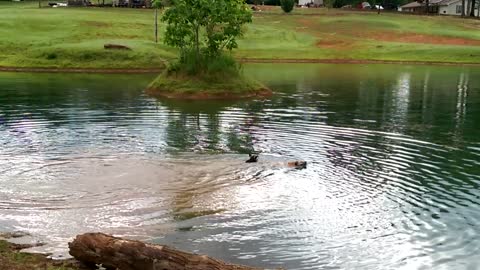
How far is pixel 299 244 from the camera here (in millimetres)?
12984

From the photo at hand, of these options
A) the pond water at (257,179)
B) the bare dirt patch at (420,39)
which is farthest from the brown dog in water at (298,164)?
the bare dirt patch at (420,39)

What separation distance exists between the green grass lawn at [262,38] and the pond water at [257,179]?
96.0 ft

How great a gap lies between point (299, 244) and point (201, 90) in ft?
91.5

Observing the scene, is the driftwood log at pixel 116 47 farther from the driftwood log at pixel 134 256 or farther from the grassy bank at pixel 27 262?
the driftwood log at pixel 134 256

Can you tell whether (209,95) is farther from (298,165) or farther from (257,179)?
(257,179)

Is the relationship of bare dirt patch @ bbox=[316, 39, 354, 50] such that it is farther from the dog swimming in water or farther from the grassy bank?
the grassy bank

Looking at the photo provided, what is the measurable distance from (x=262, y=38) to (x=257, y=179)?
232 ft

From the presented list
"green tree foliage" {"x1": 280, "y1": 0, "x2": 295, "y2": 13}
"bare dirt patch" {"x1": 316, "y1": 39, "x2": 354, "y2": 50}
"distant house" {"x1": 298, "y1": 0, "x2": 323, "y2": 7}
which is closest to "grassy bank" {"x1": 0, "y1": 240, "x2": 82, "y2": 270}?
"bare dirt patch" {"x1": 316, "y1": 39, "x2": 354, "y2": 50}

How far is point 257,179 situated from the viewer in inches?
717

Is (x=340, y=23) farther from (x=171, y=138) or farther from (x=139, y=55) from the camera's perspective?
(x=171, y=138)

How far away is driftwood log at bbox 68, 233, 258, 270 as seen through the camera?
31.4 feet

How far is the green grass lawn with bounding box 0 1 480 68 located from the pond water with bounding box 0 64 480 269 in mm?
29248

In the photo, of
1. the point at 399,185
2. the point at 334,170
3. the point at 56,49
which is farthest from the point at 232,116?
the point at 56,49

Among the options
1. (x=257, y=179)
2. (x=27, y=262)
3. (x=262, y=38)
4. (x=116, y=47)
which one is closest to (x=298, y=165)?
(x=257, y=179)
